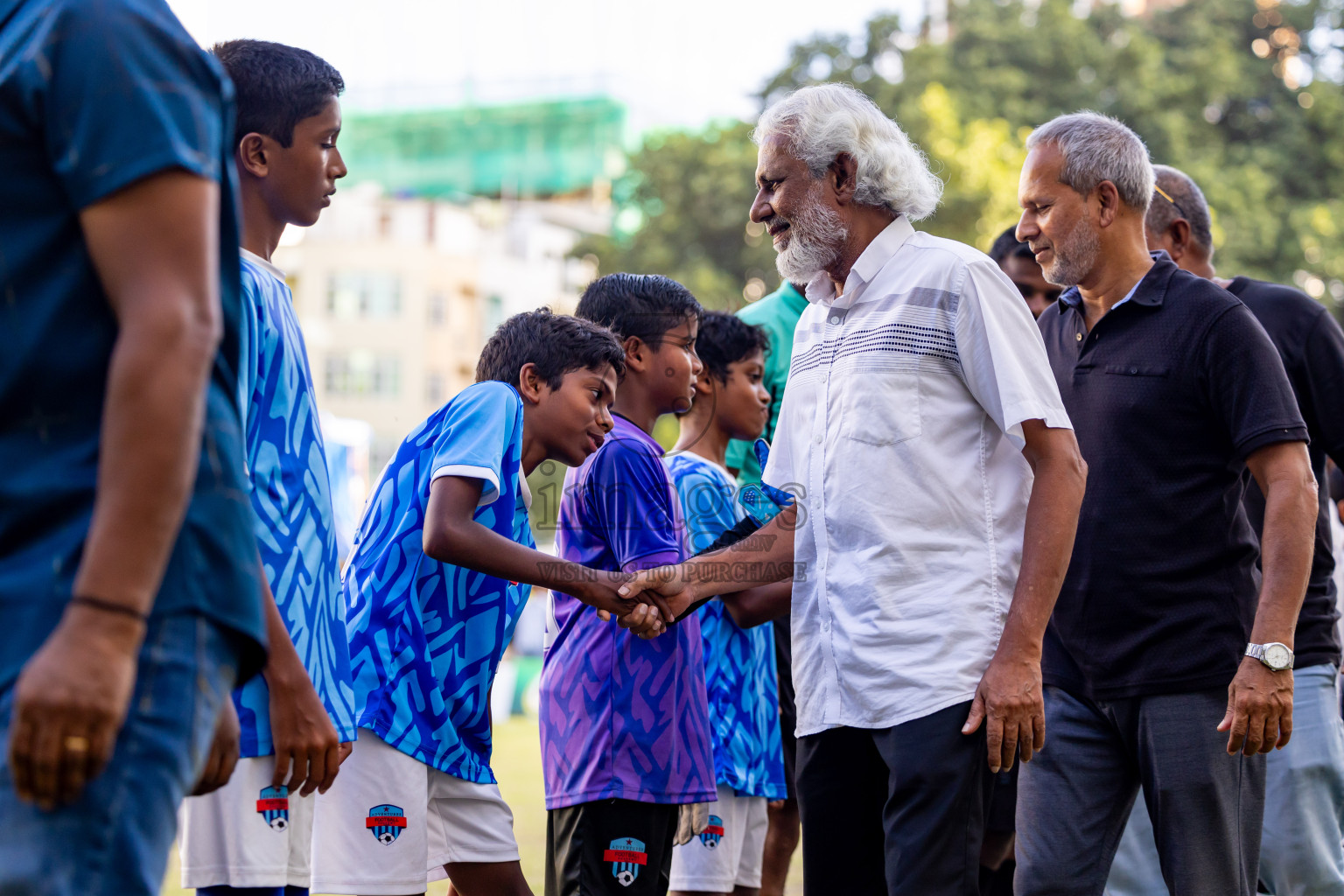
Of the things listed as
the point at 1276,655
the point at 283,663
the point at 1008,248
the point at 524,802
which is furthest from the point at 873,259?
the point at 524,802

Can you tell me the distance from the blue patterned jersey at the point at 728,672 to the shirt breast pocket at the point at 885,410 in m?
1.45

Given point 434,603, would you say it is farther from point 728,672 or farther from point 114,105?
point 114,105

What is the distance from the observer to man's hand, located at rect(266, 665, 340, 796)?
7.20 ft

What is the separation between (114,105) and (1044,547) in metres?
2.03

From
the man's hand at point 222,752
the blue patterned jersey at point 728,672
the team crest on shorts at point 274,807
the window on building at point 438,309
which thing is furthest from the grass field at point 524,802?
the window on building at point 438,309

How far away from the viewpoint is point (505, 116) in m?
65.8

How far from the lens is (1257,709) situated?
3.07 m

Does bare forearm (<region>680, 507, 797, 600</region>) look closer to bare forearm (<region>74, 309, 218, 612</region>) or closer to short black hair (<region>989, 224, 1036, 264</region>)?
bare forearm (<region>74, 309, 218, 612</region>)

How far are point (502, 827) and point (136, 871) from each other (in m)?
2.05

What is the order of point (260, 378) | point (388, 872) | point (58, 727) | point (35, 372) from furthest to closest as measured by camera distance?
point (388, 872) → point (260, 378) → point (35, 372) → point (58, 727)

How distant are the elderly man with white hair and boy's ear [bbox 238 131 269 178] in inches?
49.7

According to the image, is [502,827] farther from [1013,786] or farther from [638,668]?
[1013,786]

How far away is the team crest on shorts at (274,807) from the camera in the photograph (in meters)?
2.47

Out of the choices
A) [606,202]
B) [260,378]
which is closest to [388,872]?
[260,378]
